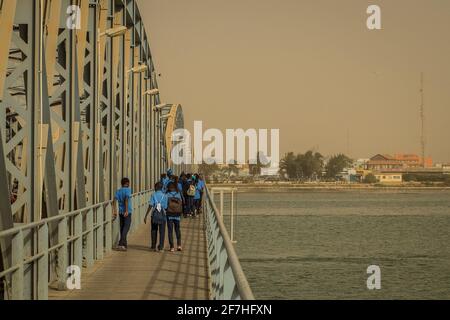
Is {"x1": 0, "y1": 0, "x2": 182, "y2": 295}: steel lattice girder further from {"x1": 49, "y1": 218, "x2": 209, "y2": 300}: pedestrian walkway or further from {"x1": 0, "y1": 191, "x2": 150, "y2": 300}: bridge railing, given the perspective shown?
{"x1": 49, "y1": 218, "x2": 209, "y2": 300}: pedestrian walkway

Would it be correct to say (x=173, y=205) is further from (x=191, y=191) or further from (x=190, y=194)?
(x=190, y=194)

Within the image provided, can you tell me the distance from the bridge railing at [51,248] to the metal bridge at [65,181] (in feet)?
0.05

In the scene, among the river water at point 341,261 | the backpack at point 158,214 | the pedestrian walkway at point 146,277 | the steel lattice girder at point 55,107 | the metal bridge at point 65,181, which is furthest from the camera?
the river water at point 341,261

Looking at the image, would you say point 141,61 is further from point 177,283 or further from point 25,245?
point 25,245

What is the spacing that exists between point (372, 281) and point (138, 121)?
1251cm

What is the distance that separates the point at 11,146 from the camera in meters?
11.6

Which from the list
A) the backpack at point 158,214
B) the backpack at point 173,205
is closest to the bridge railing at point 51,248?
the backpack at point 158,214

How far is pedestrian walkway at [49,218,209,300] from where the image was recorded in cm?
1195

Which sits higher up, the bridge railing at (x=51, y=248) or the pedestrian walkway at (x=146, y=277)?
the bridge railing at (x=51, y=248)

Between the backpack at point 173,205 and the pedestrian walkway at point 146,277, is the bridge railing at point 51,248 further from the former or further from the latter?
the backpack at point 173,205

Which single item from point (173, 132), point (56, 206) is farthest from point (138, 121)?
point (173, 132)

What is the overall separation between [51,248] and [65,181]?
11.6 ft

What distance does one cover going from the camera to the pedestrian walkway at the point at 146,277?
11.9 metres

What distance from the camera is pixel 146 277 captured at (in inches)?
550
